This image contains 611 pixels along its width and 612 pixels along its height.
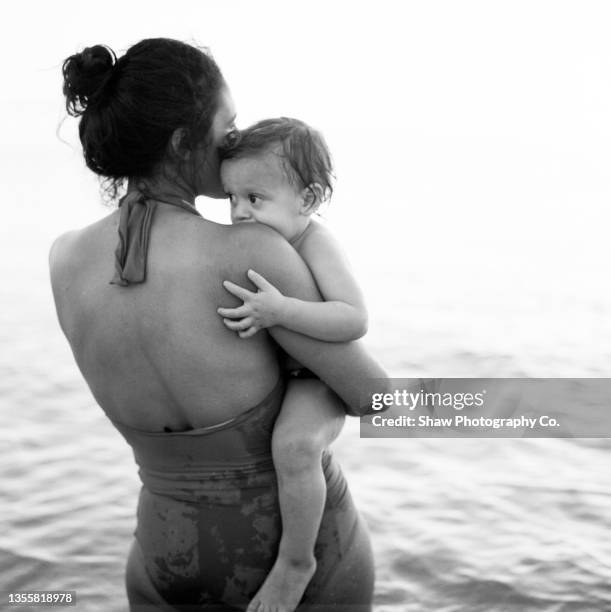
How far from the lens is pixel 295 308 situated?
1674mm

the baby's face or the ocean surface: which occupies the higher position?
the baby's face

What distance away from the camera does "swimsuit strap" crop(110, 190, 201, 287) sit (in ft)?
5.36

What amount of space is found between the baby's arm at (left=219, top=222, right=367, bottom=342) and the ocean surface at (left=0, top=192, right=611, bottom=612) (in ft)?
5.54

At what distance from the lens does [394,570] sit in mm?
3391

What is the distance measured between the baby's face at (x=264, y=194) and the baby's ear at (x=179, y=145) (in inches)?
4.2

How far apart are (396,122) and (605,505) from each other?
18827mm

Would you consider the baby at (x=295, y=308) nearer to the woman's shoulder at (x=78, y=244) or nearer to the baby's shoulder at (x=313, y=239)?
the baby's shoulder at (x=313, y=239)

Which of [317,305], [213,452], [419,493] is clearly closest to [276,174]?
[317,305]

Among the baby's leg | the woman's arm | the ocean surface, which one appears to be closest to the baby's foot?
the baby's leg

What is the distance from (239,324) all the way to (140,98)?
1.39 feet

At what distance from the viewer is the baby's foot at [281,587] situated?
5.87 ft

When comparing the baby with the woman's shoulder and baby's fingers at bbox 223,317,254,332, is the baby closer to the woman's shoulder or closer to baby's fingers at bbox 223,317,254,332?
baby's fingers at bbox 223,317,254,332

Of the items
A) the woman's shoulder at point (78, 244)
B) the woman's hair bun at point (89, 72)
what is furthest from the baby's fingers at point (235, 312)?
the woman's hair bun at point (89, 72)

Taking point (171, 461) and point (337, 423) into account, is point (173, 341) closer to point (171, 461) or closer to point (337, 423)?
point (171, 461)
